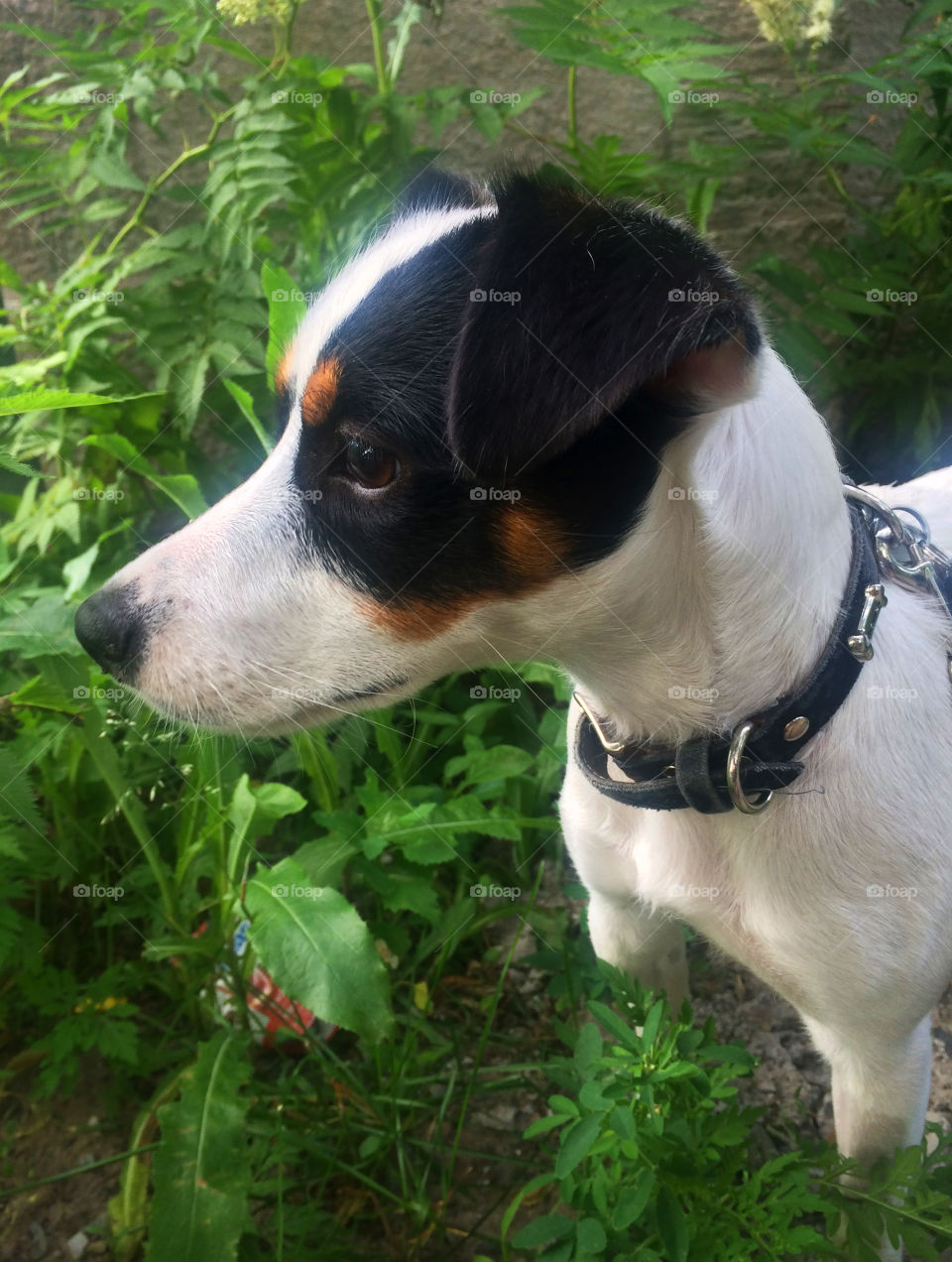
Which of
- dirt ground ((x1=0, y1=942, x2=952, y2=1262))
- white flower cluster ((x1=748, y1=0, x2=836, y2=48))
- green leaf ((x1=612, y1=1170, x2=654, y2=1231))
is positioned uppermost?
white flower cluster ((x1=748, y1=0, x2=836, y2=48))

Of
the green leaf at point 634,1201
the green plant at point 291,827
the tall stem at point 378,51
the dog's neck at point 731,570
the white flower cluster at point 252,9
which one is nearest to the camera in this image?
the dog's neck at point 731,570

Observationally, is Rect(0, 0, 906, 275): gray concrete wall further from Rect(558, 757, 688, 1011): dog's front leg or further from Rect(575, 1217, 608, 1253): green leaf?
Rect(575, 1217, 608, 1253): green leaf

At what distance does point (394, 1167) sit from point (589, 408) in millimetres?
1518

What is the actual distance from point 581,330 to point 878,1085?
3.96 ft

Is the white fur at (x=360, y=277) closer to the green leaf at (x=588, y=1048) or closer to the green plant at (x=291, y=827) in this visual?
the green plant at (x=291, y=827)

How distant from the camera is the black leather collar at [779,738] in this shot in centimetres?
123

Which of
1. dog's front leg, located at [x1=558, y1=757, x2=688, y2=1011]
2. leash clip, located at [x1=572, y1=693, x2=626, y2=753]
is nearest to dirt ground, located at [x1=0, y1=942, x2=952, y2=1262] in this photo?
dog's front leg, located at [x1=558, y1=757, x2=688, y2=1011]

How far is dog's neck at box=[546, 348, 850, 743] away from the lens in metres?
1.16

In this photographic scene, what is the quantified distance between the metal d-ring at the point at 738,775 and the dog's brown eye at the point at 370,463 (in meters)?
0.55

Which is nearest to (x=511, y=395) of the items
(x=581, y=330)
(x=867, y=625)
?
(x=581, y=330)

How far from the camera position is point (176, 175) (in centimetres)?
295

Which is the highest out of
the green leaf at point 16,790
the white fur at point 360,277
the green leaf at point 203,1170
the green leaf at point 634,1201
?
the white fur at point 360,277

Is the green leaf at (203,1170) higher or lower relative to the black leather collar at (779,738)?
lower

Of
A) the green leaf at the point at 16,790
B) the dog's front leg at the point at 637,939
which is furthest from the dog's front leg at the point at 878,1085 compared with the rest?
Answer: the green leaf at the point at 16,790
